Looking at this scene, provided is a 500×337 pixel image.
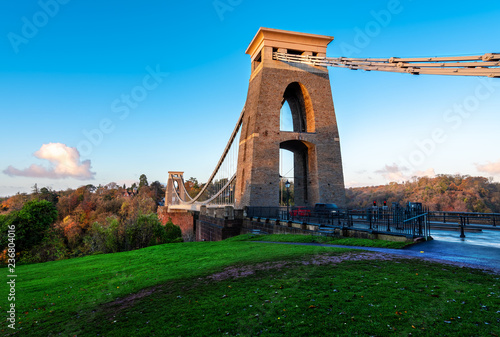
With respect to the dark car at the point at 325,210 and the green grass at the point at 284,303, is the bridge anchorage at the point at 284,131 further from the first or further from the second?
the green grass at the point at 284,303

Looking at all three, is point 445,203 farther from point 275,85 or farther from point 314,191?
point 275,85

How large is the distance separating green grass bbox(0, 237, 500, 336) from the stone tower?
1743 cm

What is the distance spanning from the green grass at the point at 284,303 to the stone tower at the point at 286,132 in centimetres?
1743

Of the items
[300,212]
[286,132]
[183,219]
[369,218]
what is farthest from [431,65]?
[183,219]

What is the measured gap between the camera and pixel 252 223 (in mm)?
21438

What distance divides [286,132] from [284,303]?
22.2 m

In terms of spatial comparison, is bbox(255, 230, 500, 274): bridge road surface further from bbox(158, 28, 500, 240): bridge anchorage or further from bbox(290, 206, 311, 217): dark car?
bbox(158, 28, 500, 240): bridge anchorage

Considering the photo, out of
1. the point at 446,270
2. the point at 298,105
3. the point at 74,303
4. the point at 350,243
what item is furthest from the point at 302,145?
the point at 74,303

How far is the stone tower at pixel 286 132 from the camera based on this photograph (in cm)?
2583

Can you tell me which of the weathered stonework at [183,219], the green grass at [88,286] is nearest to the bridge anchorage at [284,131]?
Answer: the green grass at [88,286]

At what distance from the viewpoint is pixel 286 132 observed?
26641 millimetres

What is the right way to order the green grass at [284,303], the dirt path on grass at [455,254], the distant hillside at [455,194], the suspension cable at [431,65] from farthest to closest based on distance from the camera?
the distant hillside at [455,194] < the suspension cable at [431,65] < the dirt path on grass at [455,254] < the green grass at [284,303]

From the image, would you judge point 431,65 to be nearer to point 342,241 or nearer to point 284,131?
point 342,241

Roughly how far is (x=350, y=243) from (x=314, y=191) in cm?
1513
